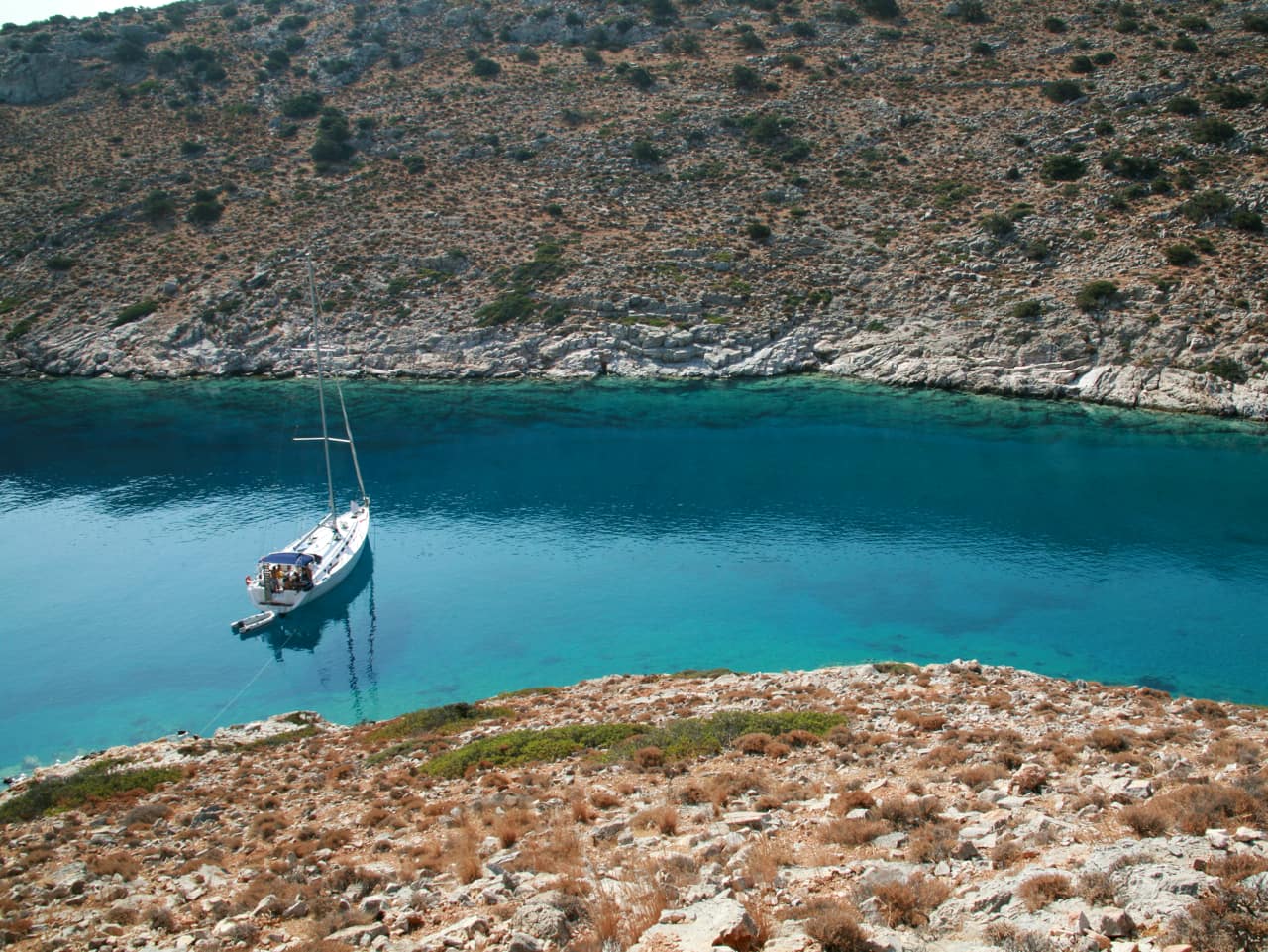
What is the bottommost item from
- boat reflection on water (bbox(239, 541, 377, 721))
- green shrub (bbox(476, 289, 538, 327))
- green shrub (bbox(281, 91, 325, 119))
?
boat reflection on water (bbox(239, 541, 377, 721))

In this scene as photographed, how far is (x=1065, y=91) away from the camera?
268ft

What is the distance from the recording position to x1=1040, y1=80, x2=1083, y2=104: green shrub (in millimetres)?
81375

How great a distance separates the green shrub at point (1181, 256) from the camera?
2534 inches

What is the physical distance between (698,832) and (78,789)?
15.0 meters

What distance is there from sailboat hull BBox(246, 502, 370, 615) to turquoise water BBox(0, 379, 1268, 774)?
952 mm

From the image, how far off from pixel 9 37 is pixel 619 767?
437 feet

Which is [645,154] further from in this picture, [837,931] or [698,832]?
[837,931]

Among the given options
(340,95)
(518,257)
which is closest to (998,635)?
(518,257)

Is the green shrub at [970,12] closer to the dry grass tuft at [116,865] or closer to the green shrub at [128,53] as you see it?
the green shrub at [128,53]

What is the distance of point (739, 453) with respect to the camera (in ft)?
184

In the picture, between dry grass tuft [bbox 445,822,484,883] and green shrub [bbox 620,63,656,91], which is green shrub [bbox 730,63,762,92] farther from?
dry grass tuft [bbox 445,822,484,883]

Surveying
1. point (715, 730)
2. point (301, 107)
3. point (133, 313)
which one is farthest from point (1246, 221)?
point (301, 107)

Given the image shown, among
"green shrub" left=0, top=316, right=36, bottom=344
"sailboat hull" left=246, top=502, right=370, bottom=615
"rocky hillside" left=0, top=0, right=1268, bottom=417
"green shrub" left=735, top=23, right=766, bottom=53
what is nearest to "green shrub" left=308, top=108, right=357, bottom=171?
"rocky hillside" left=0, top=0, right=1268, bottom=417

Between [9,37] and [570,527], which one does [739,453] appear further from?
[9,37]
